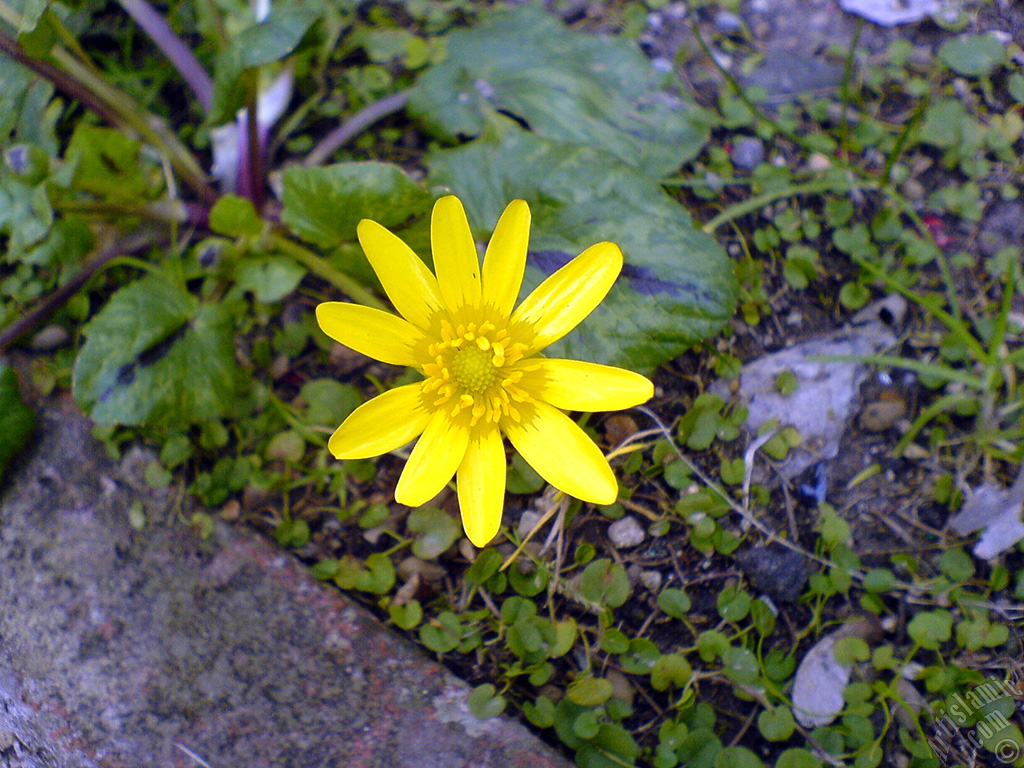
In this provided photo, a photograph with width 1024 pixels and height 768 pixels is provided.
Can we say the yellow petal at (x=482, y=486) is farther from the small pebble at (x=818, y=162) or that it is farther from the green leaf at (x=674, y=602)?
the small pebble at (x=818, y=162)

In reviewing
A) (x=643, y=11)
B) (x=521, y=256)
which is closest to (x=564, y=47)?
(x=643, y=11)

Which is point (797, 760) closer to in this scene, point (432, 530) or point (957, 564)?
point (957, 564)

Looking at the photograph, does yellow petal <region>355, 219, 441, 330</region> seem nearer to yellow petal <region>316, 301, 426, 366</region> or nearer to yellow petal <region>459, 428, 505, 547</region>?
yellow petal <region>316, 301, 426, 366</region>

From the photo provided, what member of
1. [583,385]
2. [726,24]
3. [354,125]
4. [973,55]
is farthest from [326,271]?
[973,55]

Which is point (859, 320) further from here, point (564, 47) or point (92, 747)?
point (92, 747)

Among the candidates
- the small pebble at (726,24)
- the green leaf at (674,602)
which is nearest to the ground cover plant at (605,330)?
the green leaf at (674,602)
